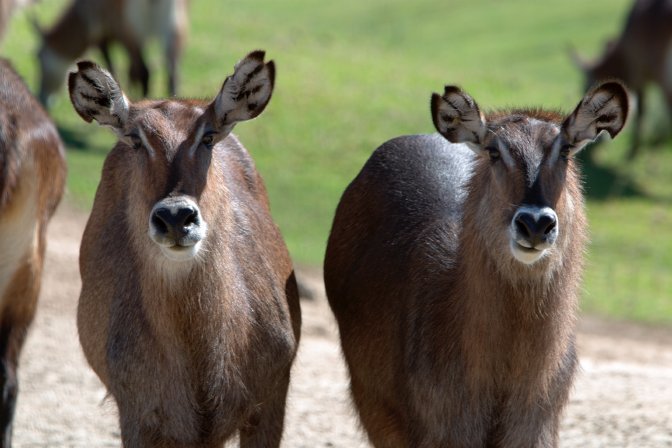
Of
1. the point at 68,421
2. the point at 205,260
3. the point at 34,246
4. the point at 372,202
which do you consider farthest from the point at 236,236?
the point at 68,421

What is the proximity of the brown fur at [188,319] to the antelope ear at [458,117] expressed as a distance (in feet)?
2.68

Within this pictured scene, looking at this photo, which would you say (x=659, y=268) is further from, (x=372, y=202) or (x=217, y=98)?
(x=217, y=98)

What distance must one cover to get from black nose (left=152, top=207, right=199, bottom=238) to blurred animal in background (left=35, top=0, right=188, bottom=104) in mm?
13101

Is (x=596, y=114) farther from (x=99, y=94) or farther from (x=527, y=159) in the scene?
(x=99, y=94)

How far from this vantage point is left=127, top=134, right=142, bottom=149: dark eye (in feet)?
20.3

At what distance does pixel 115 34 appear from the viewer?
751 inches

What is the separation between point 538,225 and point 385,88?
49.3 ft

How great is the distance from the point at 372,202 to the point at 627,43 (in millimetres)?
13041

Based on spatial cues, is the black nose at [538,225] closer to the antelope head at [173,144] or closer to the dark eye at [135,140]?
the antelope head at [173,144]

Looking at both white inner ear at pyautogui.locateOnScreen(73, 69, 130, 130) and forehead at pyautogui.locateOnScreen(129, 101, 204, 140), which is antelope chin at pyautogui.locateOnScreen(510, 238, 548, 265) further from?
white inner ear at pyautogui.locateOnScreen(73, 69, 130, 130)

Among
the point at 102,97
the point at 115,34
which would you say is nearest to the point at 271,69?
the point at 102,97

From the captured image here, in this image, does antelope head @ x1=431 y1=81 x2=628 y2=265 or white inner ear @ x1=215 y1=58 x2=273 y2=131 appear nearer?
antelope head @ x1=431 y1=81 x2=628 y2=265

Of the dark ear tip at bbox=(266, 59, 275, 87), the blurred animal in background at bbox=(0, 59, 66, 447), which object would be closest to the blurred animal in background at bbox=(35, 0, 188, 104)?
the blurred animal in background at bbox=(0, 59, 66, 447)

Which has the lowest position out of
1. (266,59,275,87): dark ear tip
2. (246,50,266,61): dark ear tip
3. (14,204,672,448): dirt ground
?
(14,204,672,448): dirt ground
